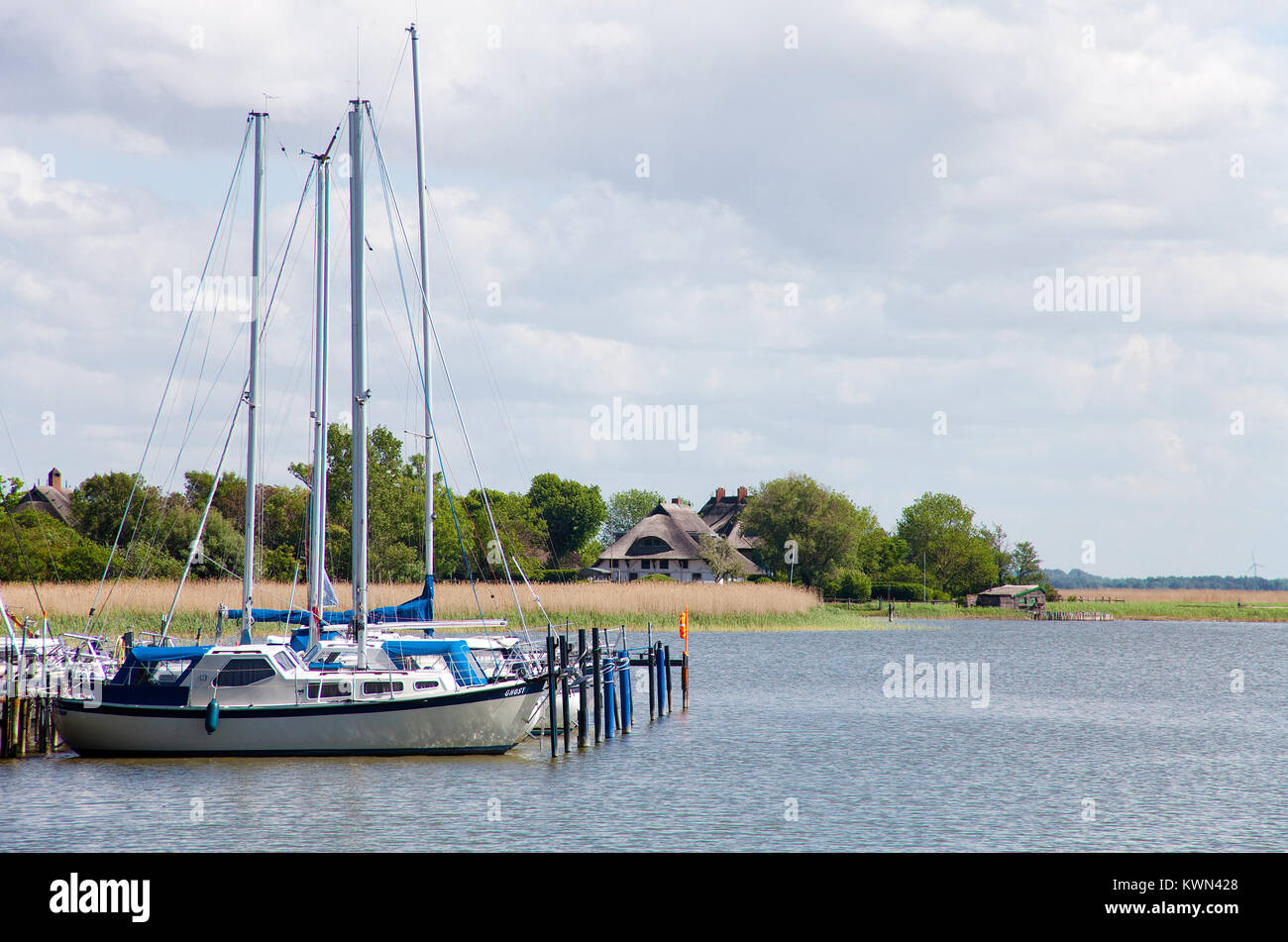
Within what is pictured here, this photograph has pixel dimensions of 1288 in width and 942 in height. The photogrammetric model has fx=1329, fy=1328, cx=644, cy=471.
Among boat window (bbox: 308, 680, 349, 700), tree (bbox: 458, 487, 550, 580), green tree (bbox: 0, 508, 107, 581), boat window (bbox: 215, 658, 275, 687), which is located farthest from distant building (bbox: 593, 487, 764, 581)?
boat window (bbox: 215, 658, 275, 687)

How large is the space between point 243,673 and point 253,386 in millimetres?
9852

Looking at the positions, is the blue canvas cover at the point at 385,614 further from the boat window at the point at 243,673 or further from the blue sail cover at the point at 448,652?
the boat window at the point at 243,673

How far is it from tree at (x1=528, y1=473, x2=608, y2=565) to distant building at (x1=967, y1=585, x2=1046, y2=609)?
5138 cm

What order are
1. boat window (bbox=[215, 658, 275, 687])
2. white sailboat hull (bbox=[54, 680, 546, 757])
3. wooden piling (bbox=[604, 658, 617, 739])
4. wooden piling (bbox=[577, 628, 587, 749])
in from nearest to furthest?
white sailboat hull (bbox=[54, 680, 546, 757])
boat window (bbox=[215, 658, 275, 687])
wooden piling (bbox=[577, 628, 587, 749])
wooden piling (bbox=[604, 658, 617, 739])

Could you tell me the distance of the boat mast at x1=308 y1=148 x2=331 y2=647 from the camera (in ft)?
113

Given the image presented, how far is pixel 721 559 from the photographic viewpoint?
129m

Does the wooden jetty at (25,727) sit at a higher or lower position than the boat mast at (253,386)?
lower

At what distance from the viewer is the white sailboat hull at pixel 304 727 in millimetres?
29656

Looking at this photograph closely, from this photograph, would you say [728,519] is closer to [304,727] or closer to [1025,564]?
[1025,564]

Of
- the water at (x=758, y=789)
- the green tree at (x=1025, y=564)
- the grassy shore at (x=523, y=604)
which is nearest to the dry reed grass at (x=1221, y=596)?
the green tree at (x=1025, y=564)

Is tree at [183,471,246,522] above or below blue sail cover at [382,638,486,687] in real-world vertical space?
above

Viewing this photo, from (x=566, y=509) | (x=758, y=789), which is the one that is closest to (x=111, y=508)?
(x=758, y=789)

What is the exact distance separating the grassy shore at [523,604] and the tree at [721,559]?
2320 cm

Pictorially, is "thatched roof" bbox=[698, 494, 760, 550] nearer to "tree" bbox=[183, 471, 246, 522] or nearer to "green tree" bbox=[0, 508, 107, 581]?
"tree" bbox=[183, 471, 246, 522]
